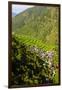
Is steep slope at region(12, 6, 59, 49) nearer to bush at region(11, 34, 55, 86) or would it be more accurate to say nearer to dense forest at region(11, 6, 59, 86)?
dense forest at region(11, 6, 59, 86)

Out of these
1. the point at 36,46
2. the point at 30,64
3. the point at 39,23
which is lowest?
the point at 30,64

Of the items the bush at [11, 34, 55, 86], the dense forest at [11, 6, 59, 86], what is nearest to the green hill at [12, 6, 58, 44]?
the dense forest at [11, 6, 59, 86]

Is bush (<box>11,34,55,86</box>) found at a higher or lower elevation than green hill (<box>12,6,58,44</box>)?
lower

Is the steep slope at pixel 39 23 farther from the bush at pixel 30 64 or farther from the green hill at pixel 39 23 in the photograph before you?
the bush at pixel 30 64

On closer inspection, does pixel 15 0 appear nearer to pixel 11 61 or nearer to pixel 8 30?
pixel 8 30

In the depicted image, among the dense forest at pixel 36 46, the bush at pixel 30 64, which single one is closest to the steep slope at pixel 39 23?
the dense forest at pixel 36 46

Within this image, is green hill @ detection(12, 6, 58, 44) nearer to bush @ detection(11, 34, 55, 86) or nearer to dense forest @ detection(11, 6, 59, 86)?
dense forest @ detection(11, 6, 59, 86)

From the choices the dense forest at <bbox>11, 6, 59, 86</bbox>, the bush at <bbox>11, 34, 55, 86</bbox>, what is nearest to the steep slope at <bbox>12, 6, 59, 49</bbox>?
the dense forest at <bbox>11, 6, 59, 86</bbox>

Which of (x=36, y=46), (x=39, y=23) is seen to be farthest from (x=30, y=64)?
(x=39, y=23)

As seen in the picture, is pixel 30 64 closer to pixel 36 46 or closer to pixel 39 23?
pixel 36 46
